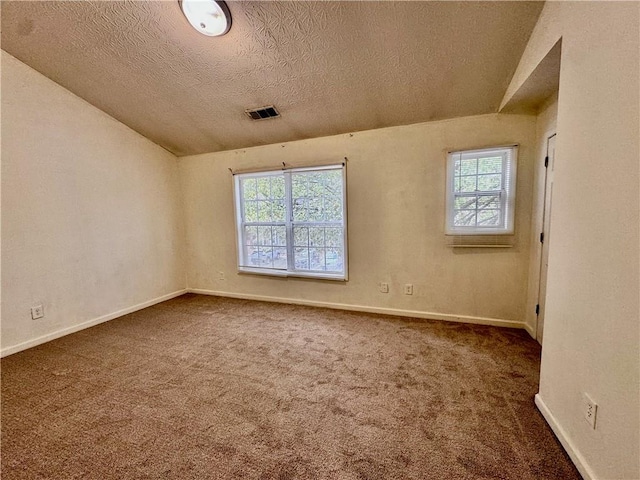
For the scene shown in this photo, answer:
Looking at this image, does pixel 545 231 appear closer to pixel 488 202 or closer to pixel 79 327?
pixel 488 202

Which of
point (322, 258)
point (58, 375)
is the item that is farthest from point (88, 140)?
point (322, 258)

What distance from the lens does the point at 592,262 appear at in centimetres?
118

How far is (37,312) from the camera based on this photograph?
2.64 m

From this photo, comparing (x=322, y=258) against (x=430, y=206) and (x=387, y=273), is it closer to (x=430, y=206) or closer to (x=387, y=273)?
(x=387, y=273)

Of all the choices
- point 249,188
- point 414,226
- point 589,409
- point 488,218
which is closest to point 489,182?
point 488,218

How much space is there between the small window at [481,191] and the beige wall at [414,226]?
0.26ft

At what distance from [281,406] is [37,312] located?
2674 mm

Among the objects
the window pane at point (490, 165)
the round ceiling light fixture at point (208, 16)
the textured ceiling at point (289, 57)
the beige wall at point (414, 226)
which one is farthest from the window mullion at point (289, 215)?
the window pane at point (490, 165)

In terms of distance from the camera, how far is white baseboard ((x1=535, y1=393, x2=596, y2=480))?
1.17 meters

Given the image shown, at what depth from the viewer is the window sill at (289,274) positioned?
3392 mm

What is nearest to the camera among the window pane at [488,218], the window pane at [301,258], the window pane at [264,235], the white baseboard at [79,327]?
the white baseboard at [79,327]

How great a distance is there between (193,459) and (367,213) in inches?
101

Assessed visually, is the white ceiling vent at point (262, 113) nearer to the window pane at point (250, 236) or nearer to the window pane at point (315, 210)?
the window pane at point (315, 210)

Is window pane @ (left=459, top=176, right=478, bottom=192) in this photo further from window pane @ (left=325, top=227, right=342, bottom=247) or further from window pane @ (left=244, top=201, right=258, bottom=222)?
window pane @ (left=244, top=201, right=258, bottom=222)
